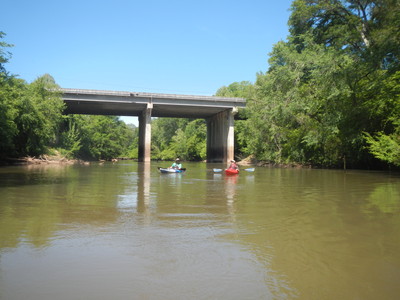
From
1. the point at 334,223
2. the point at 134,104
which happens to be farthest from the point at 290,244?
the point at 134,104

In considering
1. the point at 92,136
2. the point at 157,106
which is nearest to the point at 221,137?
the point at 157,106

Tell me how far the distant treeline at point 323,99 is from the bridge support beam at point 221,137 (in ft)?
15.5

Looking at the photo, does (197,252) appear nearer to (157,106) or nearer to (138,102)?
(138,102)

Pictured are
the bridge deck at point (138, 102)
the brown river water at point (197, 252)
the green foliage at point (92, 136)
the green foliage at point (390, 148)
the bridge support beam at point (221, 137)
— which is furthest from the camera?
the green foliage at point (92, 136)

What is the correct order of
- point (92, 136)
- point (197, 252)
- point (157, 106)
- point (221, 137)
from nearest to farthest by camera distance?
point (197, 252) → point (157, 106) → point (221, 137) → point (92, 136)

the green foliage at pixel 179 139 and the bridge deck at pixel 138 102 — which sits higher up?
the bridge deck at pixel 138 102

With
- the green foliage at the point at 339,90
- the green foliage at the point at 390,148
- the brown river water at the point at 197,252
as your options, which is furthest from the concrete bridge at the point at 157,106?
the brown river water at the point at 197,252

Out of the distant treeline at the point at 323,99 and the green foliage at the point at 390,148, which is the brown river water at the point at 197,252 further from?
the distant treeline at the point at 323,99

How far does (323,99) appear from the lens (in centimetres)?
3247

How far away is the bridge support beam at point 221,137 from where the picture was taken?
56969 mm

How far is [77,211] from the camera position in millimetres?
8922

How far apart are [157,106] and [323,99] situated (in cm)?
2929

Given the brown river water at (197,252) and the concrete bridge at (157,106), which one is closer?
the brown river water at (197,252)

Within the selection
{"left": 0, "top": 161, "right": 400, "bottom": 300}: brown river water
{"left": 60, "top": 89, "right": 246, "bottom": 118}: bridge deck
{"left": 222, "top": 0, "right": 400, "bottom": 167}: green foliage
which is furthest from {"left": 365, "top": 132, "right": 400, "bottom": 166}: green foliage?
{"left": 60, "top": 89, "right": 246, "bottom": 118}: bridge deck
